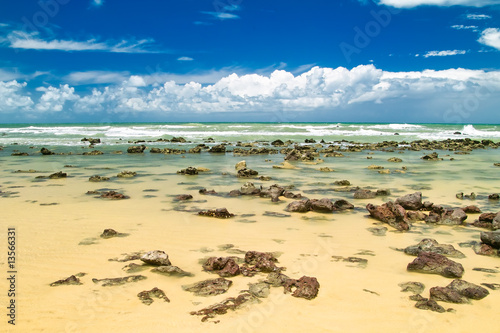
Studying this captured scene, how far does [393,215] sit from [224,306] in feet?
13.2

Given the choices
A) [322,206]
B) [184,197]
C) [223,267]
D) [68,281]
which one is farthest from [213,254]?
[184,197]

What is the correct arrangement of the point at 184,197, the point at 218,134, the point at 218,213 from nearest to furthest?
the point at 218,213
the point at 184,197
the point at 218,134

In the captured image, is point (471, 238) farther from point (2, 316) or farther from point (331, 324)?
point (2, 316)

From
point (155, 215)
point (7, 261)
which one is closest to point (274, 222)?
→ point (155, 215)

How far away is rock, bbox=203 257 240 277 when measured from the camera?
416cm

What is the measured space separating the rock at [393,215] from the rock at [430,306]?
2641 mm

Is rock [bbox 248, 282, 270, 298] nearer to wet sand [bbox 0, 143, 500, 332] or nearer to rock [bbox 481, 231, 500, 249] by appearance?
wet sand [bbox 0, 143, 500, 332]

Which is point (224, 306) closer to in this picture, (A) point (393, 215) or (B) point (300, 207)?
(B) point (300, 207)

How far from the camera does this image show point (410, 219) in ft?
21.9

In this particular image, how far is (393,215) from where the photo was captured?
6352 mm

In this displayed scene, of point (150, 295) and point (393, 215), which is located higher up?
point (393, 215)

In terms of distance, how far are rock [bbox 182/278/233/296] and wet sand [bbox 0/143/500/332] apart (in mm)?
85

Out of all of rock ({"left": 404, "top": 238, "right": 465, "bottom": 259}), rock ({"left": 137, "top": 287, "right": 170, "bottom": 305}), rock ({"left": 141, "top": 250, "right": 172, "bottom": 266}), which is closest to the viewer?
rock ({"left": 137, "top": 287, "right": 170, "bottom": 305})

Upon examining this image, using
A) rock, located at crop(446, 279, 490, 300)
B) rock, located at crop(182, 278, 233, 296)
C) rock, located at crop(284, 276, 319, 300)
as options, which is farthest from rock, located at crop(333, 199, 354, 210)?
rock, located at crop(182, 278, 233, 296)
